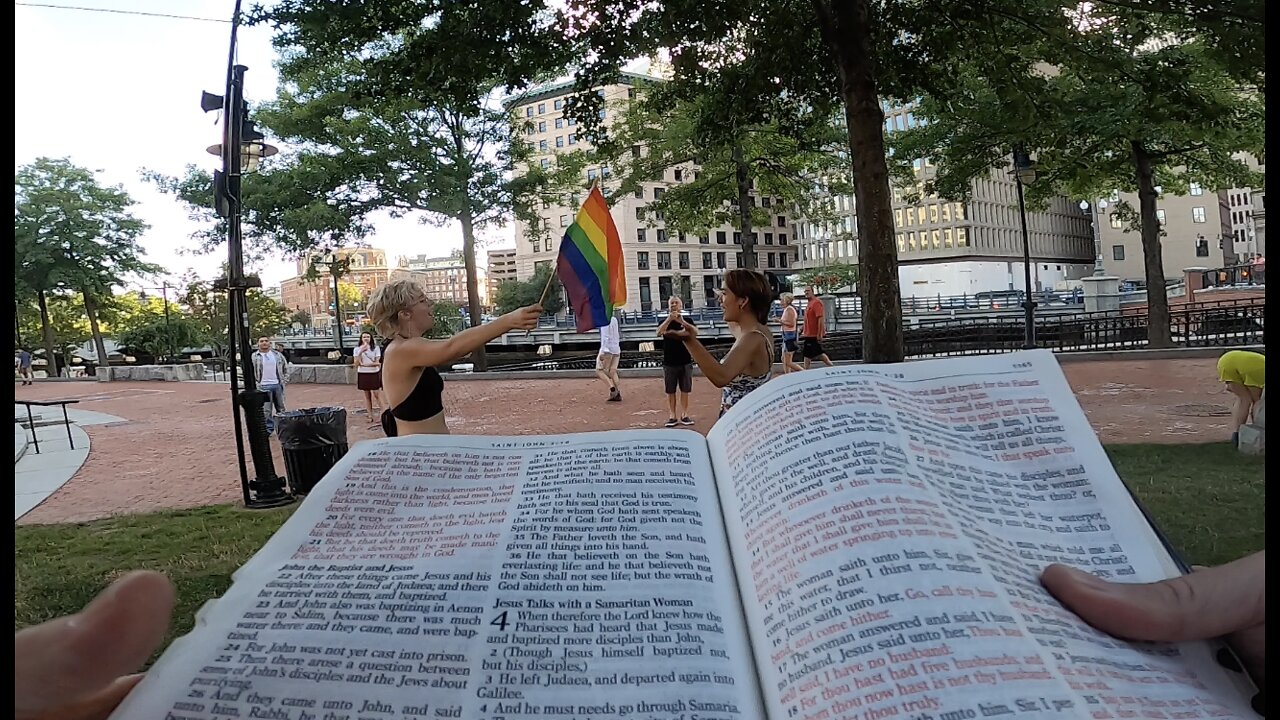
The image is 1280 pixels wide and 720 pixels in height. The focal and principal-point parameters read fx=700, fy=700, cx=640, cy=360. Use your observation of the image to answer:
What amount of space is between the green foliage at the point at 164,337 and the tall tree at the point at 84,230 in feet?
33.9

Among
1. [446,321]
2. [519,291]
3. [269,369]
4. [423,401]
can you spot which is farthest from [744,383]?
[519,291]

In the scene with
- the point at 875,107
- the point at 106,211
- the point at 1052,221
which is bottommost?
the point at 875,107

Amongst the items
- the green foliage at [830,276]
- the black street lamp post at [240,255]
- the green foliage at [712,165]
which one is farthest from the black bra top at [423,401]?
the green foliage at [830,276]

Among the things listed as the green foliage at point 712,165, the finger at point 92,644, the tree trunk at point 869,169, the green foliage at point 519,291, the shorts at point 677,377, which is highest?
the green foliage at point 519,291

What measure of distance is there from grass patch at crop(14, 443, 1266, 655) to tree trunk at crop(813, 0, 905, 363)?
1226mm

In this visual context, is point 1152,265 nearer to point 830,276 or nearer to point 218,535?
point 218,535

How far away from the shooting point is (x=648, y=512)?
2.13ft

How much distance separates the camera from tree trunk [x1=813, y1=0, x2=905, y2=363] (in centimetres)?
351

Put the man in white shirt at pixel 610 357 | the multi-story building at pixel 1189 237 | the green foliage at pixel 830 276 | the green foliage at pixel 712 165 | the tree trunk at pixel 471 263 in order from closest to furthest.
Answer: the man in white shirt at pixel 610 357 < the green foliage at pixel 712 165 < the tree trunk at pixel 471 263 < the green foliage at pixel 830 276 < the multi-story building at pixel 1189 237

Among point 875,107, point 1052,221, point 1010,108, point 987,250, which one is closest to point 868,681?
point 875,107

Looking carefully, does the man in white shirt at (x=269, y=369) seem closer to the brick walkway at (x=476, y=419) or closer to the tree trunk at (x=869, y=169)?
the brick walkway at (x=476, y=419)

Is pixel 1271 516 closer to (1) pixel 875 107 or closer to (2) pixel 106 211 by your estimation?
(1) pixel 875 107

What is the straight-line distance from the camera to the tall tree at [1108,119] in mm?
4160

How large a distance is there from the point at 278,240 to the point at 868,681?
892 cm
